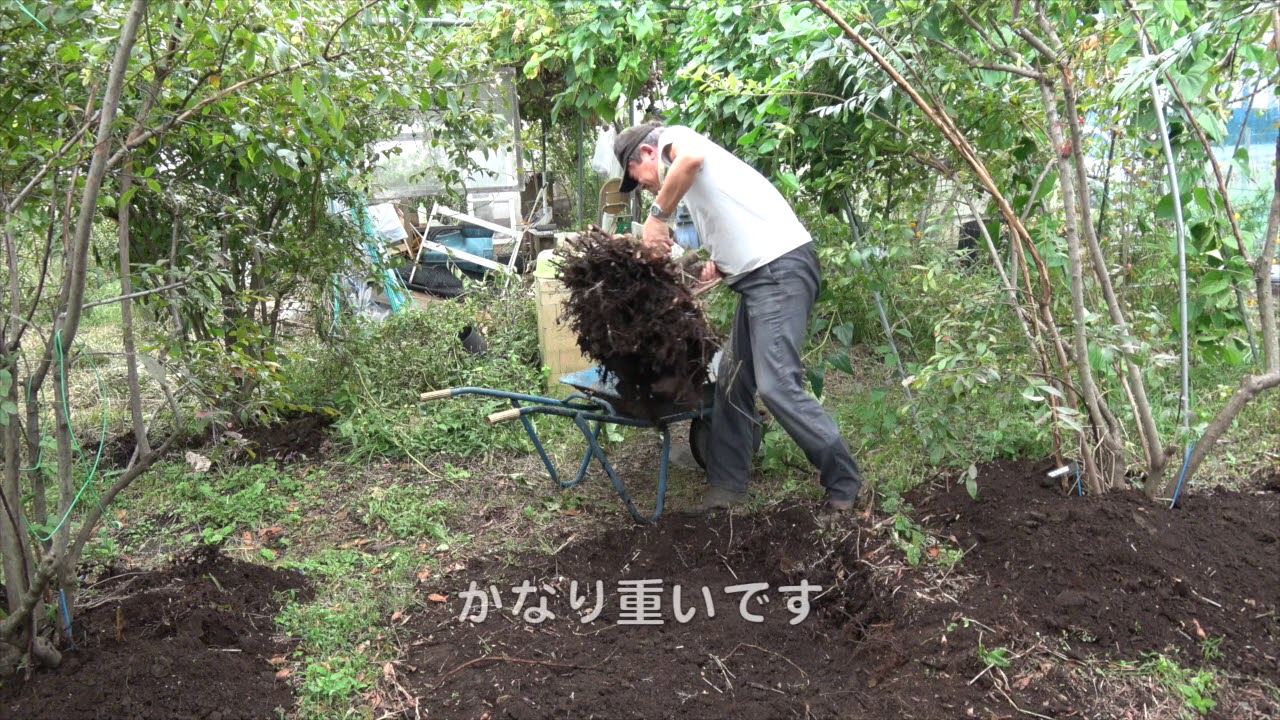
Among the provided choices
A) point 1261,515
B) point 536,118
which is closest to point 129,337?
point 1261,515

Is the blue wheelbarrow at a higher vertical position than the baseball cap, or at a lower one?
lower

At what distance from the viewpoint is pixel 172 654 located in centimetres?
305

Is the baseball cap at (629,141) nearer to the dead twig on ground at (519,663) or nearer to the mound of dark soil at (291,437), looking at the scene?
the dead twig on ground at (519,663)

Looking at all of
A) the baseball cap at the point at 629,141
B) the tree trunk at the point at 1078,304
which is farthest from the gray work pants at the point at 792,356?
the tree trunk at the point at 1078,304

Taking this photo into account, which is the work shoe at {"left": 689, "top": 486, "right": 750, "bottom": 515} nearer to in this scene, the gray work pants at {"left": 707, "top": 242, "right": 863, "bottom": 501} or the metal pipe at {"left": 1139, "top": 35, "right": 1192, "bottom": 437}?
the gray work pants at {"left": 707, "top": 242, "right": 863, "bottom": 501}

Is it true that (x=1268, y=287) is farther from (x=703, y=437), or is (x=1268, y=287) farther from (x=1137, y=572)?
(x=703, y=437)

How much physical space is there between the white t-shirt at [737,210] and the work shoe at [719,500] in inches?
42.2

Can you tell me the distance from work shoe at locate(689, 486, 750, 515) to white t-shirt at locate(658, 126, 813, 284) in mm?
1073

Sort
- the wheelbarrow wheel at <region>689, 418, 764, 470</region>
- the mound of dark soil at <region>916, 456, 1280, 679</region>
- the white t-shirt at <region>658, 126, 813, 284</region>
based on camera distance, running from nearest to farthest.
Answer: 1. the mound of dark soil at <region>916, 456, 1280, 679</region>
2. the white t-shirt at <region>658, 126, 813, 284</region>
3. the wheelbarrow wheel at <region>689, 418, 764, 470</region>

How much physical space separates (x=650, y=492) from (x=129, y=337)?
2.63 meters

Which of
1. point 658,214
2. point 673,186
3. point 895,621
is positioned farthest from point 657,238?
point 895,621

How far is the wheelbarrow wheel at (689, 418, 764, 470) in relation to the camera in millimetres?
4508

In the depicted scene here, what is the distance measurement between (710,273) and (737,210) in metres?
0.36

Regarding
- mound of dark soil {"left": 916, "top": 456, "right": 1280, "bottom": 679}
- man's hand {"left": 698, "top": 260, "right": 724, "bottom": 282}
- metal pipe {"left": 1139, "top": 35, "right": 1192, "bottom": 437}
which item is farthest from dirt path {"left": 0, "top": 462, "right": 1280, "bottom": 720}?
man's hand {"left": 698, "top": 260, "right": 724, "bottom": 282}
